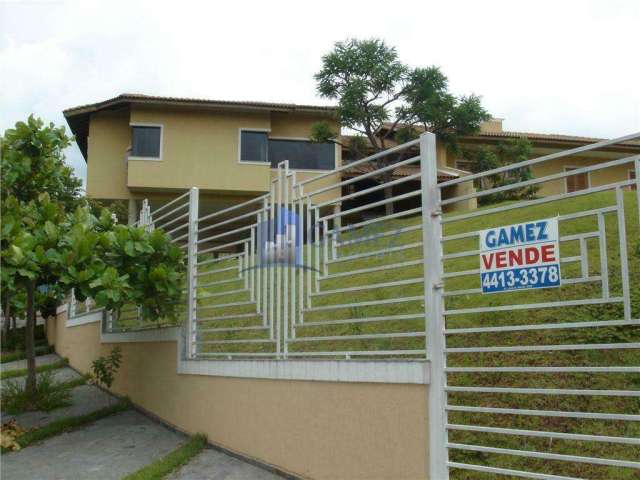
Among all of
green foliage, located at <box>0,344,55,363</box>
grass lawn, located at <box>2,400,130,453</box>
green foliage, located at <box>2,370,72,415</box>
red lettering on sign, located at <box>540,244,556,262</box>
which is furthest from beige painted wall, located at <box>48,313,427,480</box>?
green foliage, located at <box>0,344,55,363</box>

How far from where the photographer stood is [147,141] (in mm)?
20875

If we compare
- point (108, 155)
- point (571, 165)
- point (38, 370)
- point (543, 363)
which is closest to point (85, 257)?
point (543, 363)

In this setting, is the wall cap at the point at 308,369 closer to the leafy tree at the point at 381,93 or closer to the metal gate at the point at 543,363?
the metal gate at the point at 543,363

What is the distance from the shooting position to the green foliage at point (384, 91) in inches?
808

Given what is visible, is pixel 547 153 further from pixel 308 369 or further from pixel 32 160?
pixel 308 369

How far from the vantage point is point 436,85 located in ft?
68.6

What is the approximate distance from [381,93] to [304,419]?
16.4m

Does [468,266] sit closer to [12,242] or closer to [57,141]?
[12,242]

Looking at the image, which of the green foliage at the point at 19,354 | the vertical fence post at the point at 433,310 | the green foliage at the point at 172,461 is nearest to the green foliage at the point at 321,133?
the green foliage at the point at 19,354

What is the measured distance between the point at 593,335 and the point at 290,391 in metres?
2.80

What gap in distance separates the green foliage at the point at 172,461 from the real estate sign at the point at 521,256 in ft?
11.9

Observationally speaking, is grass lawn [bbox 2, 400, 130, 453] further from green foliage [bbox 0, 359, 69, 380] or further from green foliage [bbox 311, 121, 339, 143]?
green foliage [bbox 311, 121, 339, 143]

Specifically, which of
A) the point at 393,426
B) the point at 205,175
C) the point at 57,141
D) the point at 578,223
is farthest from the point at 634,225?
the point at 205,175

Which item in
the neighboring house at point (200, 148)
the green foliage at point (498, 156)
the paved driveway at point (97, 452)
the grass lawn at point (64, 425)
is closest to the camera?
the paved driveway at point (97, 452)
